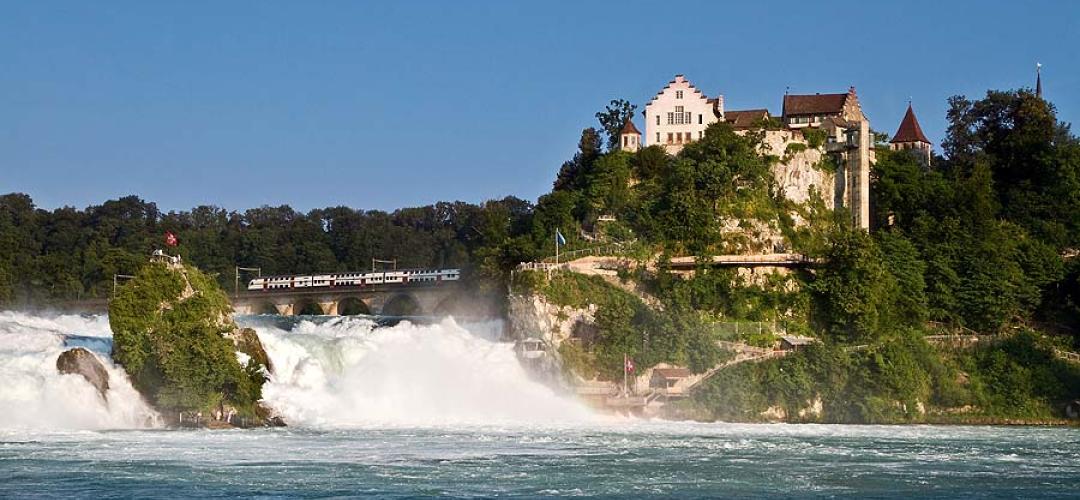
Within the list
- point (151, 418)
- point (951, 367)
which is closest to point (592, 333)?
point (951, 367)

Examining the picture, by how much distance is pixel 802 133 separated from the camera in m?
89.2

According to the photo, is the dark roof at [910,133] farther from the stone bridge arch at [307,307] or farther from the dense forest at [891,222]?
the stone bridge arch at [307,307]

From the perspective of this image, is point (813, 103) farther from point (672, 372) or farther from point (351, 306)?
point (351, 306)

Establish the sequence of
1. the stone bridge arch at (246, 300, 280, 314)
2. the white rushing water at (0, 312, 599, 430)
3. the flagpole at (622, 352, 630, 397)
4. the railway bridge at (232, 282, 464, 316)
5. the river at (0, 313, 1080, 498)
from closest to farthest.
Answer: the river at (0, 313, 1080, 498)
the white rushing water at (0, 312, 599, 430)
the flagpole at (622, 352, 630, 397)
the railway bridge at (232, 282, 464, 316)
the stone bridge arch at (246, 300, 280, 314)

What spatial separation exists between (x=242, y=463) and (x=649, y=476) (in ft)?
39.8

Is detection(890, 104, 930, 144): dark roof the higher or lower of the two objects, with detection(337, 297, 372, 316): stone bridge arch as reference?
higher

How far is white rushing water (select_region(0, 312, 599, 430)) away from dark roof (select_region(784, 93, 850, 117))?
26424 mm

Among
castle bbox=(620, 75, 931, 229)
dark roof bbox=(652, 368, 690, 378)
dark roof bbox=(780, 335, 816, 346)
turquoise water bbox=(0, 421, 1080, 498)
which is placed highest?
castle bbox=(620, 75, 931, 229)

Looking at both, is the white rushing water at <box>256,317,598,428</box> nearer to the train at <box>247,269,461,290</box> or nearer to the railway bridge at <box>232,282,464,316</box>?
the train at <box>247,269,461,290</box>

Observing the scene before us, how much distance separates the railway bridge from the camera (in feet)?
358

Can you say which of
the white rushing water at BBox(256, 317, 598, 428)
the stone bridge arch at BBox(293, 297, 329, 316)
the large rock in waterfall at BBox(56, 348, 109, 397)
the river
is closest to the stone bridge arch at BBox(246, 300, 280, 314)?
the stone bridge arch at BBox(293, 297, 329, 316)

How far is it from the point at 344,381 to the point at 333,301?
4170 centimetres

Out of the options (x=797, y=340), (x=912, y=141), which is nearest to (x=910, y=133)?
(x=912, y=141)

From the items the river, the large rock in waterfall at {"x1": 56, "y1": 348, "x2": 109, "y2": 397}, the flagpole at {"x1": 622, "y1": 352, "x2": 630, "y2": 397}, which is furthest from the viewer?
the flagpole at {"x1": 622, "y1": 352, "x2": 630, "y2": 397}
